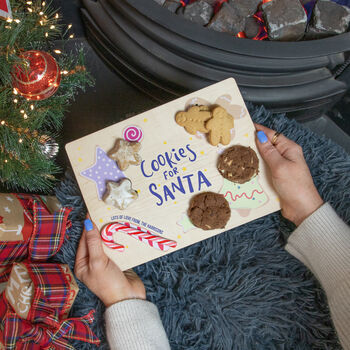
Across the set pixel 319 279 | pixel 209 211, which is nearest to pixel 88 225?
pixel 209 211

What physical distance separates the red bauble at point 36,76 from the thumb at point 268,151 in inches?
19.9

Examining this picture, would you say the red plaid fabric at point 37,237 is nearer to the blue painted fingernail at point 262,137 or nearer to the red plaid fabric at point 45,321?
the red plaid fabric at point 45,321

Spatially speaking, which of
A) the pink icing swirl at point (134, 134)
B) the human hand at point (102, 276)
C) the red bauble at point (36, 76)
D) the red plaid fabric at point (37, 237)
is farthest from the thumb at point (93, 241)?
the red bauble at point (36, 76)

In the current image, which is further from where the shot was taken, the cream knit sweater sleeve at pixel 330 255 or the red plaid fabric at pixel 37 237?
the red plaid fabric at pixel 37 237

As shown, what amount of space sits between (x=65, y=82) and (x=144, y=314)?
25.2 inches

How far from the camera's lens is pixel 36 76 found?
0.78m

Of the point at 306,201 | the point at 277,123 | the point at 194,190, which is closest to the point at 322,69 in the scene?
the point at 277,123

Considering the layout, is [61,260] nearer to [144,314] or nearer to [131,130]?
[144,314]

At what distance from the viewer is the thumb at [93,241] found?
2.68ft

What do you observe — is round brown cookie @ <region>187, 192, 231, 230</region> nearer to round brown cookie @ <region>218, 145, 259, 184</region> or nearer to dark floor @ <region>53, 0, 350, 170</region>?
round brown cookie @ <region>218, 145, 259, 184</region>

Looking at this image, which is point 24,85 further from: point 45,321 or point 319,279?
point 319,279

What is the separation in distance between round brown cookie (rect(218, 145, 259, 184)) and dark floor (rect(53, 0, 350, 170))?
1.58 feet

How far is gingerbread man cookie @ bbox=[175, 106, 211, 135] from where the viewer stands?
80cm

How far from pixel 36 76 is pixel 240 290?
724 millimetres
